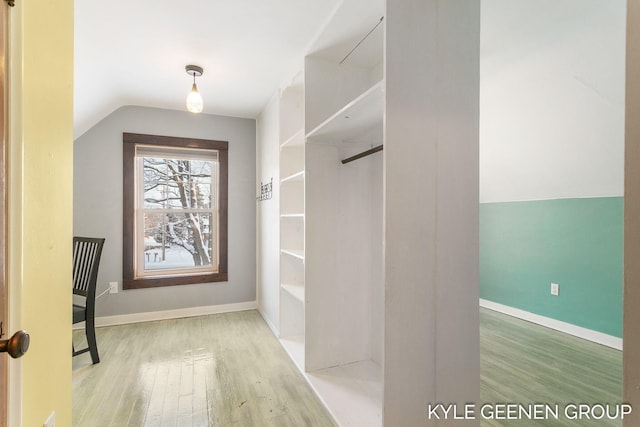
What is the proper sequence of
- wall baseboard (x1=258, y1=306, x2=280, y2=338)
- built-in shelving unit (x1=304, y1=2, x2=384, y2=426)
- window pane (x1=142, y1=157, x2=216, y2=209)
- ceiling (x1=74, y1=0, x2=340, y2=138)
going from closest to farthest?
ceiling (x1=74, y1=0, x2=340, y2=138)
built-in shelving unit (x1=304, y1=2, x2=384, y2=426)
wall baseboard (x1=258, y1=306, x2=280, y2=338)
window pane (x1=142, y1=157, x2=216, y2=209)

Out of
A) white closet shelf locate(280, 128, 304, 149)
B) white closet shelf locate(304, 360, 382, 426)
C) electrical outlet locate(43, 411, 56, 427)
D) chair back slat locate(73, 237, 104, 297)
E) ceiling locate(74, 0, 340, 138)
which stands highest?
ceiling locate(74, 0, 340, 138)

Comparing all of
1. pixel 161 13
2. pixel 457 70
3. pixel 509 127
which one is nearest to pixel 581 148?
pixel 509 127

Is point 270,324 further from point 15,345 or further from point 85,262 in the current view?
point 15,345

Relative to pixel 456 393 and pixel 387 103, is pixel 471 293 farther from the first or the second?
pixel 387 103

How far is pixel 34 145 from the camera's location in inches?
35.8

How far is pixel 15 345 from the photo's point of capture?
67 cm

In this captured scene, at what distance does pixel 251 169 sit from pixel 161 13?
209cm

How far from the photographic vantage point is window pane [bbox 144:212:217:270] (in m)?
3.48

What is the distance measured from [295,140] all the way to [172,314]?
2533 mm

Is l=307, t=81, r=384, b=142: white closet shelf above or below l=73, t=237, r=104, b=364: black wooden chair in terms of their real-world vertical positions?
above

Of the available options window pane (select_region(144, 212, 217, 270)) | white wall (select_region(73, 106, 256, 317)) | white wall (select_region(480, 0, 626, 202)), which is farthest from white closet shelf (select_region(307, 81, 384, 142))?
window pane (select_region(144, 212, 217, 270))

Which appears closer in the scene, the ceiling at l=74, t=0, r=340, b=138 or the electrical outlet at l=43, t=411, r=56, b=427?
the electrical outlet at l=43, t=411, r=56, b=427

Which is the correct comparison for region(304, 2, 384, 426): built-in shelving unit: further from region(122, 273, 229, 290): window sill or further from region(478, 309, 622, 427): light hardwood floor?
region(122, 273, 229, 290): window sill

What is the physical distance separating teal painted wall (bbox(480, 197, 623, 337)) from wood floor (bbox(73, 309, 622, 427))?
8.9 inches
